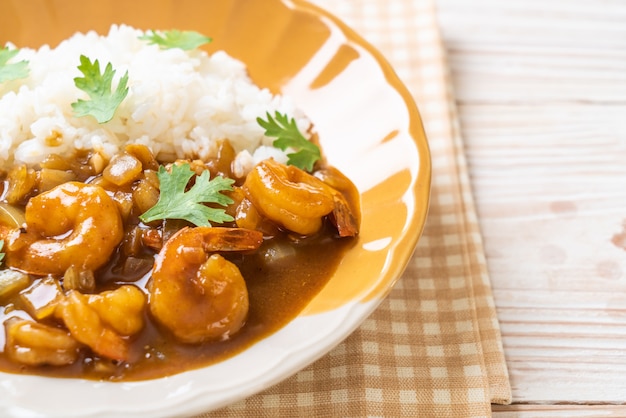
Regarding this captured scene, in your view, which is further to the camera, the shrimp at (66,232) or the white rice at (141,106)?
the white rice at (141,106)

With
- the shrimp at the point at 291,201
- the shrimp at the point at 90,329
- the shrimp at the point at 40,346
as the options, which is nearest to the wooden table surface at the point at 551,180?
the shrimp at the point at 291,201

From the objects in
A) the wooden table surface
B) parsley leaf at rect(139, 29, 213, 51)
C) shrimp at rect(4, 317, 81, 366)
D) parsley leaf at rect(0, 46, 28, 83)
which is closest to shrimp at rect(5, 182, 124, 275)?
shrimp at rect(4, 317, 81, 366)

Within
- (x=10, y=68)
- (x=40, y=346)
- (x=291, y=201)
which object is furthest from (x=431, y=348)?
(x=10, y=68)

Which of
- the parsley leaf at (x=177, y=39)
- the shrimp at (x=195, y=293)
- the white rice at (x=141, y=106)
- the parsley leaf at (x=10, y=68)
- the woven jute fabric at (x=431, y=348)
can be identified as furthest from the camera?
the parsley leaf at (x=177, y=39)

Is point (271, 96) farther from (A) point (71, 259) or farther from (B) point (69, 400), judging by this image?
(B) point (69, 400)

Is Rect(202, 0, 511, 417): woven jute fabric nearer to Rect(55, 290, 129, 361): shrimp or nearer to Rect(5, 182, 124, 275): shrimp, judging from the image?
Rect(55, 290, 129, 361): shrimp

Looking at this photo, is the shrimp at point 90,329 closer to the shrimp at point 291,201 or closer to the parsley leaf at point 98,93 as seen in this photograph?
the shrimp at point 291,201

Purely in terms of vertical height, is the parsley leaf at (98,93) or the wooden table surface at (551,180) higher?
the parsley leaf at (98,93)
